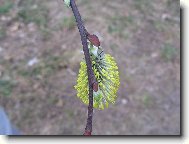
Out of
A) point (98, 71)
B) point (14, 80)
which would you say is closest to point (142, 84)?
point (14, 80)

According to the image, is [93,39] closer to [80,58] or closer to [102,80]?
[102,80]

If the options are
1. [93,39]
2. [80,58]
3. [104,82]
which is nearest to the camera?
[93,39]

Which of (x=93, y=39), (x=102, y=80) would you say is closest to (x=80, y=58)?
(x=102, y=80)

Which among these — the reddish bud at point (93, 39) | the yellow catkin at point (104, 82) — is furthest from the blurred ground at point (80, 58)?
the reddish bud at point (93, 39)

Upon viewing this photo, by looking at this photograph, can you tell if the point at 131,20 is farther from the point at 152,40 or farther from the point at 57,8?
the point at 57,8

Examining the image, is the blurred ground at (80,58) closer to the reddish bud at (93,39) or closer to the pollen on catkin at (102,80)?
the pollen on catkin at (102,80)

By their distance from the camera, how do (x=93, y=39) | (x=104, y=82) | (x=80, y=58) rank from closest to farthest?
(x=93, y=39) < (x=104, y=82) < (x=80, y=58)
